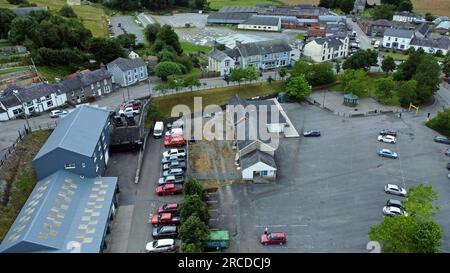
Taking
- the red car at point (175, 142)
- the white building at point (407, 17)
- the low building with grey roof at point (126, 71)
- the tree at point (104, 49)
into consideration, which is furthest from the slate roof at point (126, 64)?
the white building at point (407, 17)

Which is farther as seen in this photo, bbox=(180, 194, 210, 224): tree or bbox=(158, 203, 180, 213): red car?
bbox=(158, 203, 180, 213): red car

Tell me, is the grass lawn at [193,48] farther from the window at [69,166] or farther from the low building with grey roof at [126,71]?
the window at [69,166]

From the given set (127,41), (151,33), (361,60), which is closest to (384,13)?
(361,60)

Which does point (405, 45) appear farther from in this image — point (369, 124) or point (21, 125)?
point (21, 125)

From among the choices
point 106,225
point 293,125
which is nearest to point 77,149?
point 106,225

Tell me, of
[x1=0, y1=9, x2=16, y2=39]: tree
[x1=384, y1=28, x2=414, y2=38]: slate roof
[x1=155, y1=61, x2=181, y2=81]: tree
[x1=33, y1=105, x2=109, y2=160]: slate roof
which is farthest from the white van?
[x1=384, y1=28, x2=414, y2=38]: slate roof

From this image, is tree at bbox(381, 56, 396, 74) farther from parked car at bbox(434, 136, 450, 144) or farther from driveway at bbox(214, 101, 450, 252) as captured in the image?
parked car at bbox(434, 136, 450, 144)

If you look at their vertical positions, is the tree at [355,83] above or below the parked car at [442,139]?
above
